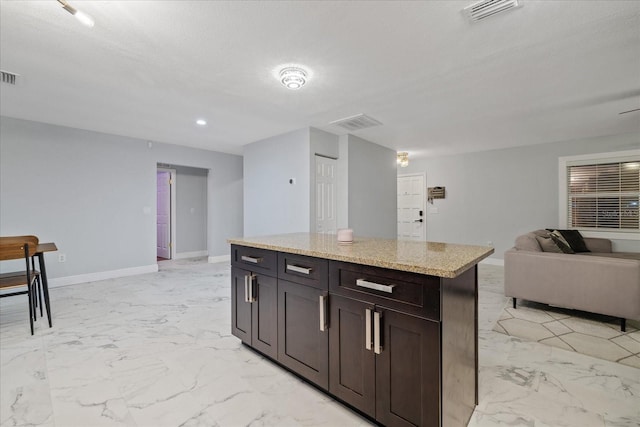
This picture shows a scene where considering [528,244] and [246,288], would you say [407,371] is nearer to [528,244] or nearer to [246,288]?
[246,288]

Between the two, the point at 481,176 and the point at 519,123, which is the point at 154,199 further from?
the point at 481,176

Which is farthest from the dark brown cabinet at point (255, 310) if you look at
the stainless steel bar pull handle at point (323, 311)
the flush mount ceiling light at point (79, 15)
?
the flush mount ceiling light at point (79, 15)

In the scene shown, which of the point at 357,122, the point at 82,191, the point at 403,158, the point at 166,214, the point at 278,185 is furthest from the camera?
the point at 166,214

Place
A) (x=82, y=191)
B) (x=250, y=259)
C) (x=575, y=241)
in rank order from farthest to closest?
(x=82, y=191) → (x=575, y=241) → (x=250, y=259)

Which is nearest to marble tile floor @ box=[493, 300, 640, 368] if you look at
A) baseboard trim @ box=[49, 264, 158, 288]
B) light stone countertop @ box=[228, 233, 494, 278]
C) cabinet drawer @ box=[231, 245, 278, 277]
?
light stone countertop @ box=[228, 233, 494, 278]

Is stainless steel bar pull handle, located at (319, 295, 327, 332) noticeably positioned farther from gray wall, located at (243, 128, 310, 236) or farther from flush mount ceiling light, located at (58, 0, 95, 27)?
gray wall, located at (243, 128, 310, 236)

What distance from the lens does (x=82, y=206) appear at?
472 cm

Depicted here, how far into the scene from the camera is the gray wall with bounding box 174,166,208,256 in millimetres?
7342

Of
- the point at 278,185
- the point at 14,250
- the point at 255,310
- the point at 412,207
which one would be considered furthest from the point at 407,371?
the point at 412,207

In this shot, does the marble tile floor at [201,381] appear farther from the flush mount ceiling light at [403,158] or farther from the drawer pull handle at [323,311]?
the flush mount ceiling light at [403,158]

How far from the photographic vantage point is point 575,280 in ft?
9.99

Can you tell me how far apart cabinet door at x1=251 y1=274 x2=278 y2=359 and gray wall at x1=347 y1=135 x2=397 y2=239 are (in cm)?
298

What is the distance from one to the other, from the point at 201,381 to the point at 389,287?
58.8 inches

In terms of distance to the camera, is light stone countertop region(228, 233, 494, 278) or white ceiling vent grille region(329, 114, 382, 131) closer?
light stone countertop region(228, 233, 494, 278)
